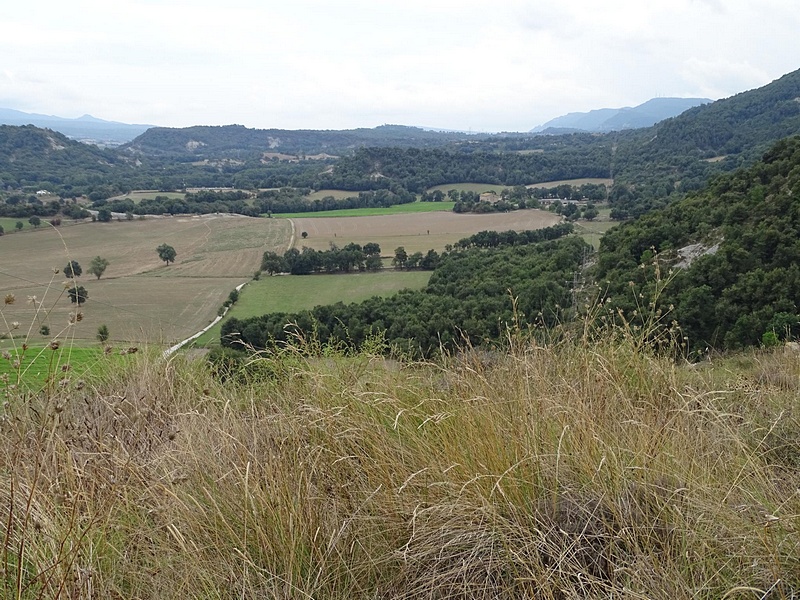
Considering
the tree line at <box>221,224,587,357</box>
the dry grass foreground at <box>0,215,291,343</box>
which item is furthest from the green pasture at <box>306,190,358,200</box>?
the tree line at <box>221,224,587,357</box>

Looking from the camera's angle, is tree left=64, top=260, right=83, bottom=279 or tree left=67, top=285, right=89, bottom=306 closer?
tree left=67, top=285, right=89, bottom=306

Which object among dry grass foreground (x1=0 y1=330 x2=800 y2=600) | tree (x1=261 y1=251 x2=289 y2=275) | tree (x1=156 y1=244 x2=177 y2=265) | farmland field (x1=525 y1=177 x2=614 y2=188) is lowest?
tree (x1=261 y1=251 x2=289 y2=275)

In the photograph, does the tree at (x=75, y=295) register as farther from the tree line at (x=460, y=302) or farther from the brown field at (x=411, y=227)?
the brown field at (x=411, y=227)

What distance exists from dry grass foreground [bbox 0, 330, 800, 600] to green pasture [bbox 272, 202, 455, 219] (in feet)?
235

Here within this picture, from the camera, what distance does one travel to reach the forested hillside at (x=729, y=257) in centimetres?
1608

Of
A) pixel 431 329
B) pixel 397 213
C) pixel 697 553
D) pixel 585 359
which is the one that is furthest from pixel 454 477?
pixel 397 213

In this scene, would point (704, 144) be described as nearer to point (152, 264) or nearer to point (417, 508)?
point (152, 264)

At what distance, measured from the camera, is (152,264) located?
124 ft

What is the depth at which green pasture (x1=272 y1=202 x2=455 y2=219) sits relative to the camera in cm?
7678

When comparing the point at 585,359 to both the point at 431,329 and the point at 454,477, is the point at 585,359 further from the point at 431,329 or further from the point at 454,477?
the point at 431,329

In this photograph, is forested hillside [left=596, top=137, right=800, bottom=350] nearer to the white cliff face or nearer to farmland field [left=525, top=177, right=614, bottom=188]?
the white cliff face

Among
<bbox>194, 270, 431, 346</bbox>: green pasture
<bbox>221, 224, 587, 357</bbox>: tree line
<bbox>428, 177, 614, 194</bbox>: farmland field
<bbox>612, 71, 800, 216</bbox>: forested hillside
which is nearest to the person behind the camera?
<bbox>221, 224, 587, 357</bbox>: tree line

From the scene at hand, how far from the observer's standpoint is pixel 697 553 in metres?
1.88

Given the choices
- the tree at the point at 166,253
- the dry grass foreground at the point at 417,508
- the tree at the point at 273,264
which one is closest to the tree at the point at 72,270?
the dry grass foreground at the point at 417,508
